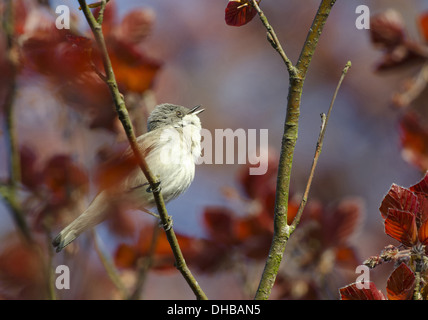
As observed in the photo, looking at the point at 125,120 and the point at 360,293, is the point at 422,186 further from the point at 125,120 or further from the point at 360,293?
the point at 125,120

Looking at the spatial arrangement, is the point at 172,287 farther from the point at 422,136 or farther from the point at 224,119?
the point at 422,136

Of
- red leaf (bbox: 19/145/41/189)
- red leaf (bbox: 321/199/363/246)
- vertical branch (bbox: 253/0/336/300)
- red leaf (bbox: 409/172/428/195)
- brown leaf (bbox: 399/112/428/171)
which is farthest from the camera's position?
red leaf (bbox: 19/145/41/189)

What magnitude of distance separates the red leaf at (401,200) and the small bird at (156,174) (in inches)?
71.2

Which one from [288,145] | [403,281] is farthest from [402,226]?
[288,145]

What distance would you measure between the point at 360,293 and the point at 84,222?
2005 millimetres

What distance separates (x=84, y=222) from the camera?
3.23 m

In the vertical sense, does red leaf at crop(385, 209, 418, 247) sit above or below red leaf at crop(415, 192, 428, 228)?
below

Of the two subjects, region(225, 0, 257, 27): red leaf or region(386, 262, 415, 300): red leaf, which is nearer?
region(386, 262, 415, 300): red leaf

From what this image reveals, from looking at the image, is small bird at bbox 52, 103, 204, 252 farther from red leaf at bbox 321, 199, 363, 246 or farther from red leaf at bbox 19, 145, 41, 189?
red leaf at bbox 321, 199, 363, 246

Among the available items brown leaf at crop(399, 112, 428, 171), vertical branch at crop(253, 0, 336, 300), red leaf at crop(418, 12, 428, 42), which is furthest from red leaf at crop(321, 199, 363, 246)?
red leaf at crop(418, 12, 428, 42)

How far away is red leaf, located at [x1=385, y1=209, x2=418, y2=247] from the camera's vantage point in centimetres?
166

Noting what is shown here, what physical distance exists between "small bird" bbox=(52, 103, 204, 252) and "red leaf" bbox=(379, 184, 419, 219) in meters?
1.81
